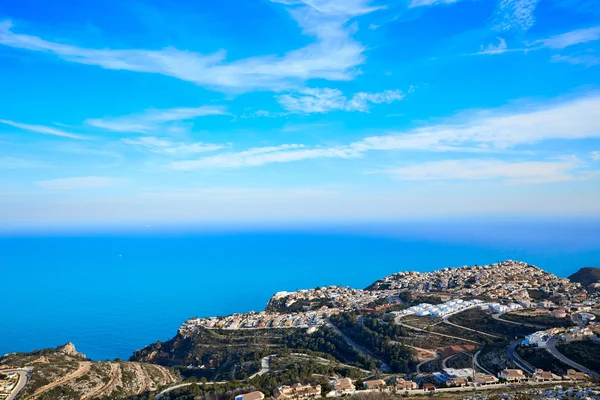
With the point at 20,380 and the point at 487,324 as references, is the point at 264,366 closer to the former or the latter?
the point at 20,380

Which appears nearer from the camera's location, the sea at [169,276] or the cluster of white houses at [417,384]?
the cluster of white houses at [417,384]

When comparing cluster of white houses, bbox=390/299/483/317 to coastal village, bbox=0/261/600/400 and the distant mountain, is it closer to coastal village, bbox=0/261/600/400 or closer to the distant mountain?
coastal village, bbox=0/261/600/400

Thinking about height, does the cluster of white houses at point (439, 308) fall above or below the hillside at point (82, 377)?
above

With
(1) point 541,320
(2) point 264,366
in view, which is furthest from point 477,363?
(2) point 264,366

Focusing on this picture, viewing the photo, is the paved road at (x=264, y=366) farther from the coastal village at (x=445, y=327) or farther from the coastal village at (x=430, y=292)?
the coastal village at (x=430, y=292)

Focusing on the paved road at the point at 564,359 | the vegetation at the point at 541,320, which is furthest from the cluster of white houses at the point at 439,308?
the paved road at the point at 564,359

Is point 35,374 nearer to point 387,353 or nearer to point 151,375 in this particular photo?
point 151,375

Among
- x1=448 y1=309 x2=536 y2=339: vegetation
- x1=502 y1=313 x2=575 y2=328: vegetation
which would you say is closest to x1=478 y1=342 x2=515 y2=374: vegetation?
x1=448 y1=309 x2=536 y2=339: vegetation
